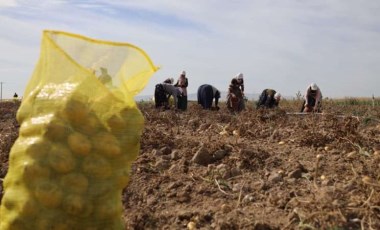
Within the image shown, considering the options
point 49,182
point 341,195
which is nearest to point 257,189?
point 341,195

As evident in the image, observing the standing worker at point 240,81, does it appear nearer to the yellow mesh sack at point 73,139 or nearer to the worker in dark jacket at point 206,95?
the worker in dark jacket at point 206,95

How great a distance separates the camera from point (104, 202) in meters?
2.32

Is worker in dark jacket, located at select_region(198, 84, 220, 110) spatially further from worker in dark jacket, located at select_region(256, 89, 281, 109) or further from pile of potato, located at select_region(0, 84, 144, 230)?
pile of potato, located at select_region(0, 84, 144, 230)

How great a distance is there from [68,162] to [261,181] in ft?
5.06

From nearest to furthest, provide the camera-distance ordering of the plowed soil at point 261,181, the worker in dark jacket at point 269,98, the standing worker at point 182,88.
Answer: the plowed soil at point 261,181 → the worker in dark jacket at point 269,98 → the standing worker at point 182,88

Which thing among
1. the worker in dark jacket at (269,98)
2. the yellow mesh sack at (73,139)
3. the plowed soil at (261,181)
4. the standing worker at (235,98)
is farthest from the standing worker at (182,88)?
the yellow mesh sack at (73,139)

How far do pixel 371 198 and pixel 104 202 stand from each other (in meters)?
1.32

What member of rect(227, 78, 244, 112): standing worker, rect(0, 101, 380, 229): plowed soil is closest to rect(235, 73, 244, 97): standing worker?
rect(227, 78, 244, 112): standing worker

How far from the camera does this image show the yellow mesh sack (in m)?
2.24

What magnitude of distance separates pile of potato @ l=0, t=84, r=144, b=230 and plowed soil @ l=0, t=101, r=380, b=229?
0.68 m

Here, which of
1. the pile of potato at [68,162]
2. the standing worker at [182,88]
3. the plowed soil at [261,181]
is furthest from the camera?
the standing worker at [182,88]

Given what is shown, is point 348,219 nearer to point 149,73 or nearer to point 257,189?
point 257,189

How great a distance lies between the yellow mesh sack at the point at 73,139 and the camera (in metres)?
2.24

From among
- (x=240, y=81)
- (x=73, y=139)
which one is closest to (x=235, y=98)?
(x=240, y=81)
